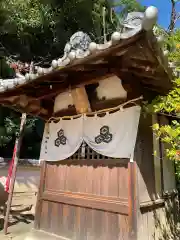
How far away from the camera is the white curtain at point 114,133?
4.33m

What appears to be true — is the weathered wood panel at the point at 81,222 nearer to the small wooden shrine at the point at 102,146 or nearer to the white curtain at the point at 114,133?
the small wooden shrine at the point at 102,146

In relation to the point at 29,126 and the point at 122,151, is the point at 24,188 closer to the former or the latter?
the point at 29,126

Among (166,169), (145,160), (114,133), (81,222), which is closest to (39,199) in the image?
(81,222)

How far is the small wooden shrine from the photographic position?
4.05 metres

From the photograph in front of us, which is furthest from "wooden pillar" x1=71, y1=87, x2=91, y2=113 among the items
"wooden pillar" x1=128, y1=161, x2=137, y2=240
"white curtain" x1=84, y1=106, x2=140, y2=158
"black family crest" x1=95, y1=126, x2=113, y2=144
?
"wooden pillar" x1=128, y1=161, x2=137, y2=240

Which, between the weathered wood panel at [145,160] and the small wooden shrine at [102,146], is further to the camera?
the weathered wood panel at [145,160]

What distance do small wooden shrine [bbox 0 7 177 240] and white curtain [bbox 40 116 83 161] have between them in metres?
0.03

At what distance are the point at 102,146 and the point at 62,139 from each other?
1.32m

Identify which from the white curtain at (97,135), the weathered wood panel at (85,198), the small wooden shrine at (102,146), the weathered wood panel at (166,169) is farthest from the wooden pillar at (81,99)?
the weathered wood panel at (166,169)

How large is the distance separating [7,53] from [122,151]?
972cm

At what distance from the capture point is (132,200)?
4102 mm

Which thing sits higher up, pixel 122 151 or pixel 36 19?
pixel 36 19

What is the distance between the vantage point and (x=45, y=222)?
5496 mm

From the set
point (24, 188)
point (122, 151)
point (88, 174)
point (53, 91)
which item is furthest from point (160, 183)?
point (24, 188)
